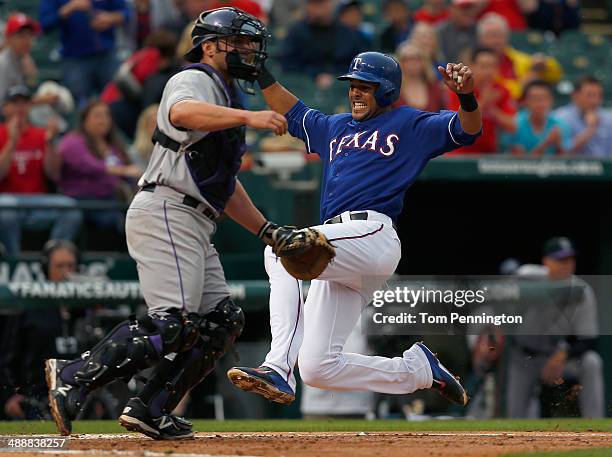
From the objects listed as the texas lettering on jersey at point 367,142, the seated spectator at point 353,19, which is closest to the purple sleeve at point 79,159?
the seated spectator at point 353,19

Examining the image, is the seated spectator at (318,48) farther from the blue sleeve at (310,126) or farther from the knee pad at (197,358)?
the knee pad at (197,358)

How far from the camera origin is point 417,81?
10.1 m

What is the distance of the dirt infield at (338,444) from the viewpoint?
4.95 meters

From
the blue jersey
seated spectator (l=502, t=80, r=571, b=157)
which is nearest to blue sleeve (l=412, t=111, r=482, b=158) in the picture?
the blue jersey

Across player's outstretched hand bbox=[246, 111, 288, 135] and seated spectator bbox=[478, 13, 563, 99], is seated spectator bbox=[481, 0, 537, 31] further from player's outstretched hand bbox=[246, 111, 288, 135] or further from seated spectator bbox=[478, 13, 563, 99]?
player's outstretched hand bbox=[246, 111, 288, 135]

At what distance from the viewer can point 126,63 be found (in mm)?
10320

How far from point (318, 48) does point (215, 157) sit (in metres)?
5.99

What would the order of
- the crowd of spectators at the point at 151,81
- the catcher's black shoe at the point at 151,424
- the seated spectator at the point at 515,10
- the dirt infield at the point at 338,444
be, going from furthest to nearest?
the seated spectator at the point at 515,10
the crowd of spectators at the point at 151,81
the catcher's black shoe at the point at 151,424
the dirt infield at the point at 338,444

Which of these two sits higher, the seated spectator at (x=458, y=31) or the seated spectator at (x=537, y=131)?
the seated spectator at (x=458, y=31)

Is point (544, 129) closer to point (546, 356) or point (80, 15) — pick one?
point (546, 356)

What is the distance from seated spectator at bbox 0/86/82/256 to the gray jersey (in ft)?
11.2

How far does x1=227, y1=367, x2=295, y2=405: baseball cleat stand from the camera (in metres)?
5.26

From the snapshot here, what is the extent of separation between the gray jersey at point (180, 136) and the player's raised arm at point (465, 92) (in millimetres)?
1007

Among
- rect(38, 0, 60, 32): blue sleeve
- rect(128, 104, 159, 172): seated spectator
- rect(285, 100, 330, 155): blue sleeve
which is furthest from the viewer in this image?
rect(38, 0, 60, 32): blue sleeve
